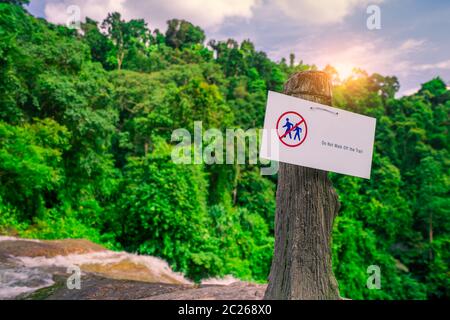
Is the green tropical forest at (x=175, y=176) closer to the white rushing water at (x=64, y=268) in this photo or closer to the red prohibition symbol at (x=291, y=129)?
the white rushing water at (x=64, y=268)

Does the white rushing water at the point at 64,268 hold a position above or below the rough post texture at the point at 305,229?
below

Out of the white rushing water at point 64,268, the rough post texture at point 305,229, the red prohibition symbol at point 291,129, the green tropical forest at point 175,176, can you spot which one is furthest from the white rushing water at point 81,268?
the red prohibition symbol at point 291,129

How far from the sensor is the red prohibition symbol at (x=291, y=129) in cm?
192

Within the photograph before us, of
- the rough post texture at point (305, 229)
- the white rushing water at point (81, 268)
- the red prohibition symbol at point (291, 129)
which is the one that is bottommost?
the white rushing water at point (81, 268)

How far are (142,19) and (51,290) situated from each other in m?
43.0

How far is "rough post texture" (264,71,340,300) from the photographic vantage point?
81.1 inches

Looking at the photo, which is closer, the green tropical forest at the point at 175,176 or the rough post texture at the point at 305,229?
the rough post texture at the point at 305,229

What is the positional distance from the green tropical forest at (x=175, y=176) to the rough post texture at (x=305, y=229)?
8941 millimetres

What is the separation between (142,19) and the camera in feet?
140

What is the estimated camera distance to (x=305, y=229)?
209 centimetres

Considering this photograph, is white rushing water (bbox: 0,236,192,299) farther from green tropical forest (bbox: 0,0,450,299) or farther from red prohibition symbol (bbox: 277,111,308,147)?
red prohibition symbol (bbox: 277,111,308,147)

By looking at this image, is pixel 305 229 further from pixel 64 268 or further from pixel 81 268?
pixel 81 268

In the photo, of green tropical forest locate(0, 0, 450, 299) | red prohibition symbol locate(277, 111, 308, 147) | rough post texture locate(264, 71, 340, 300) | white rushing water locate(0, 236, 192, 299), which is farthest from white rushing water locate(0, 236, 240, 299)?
red prohibition symbol locate(277, 111, 308, 147)
